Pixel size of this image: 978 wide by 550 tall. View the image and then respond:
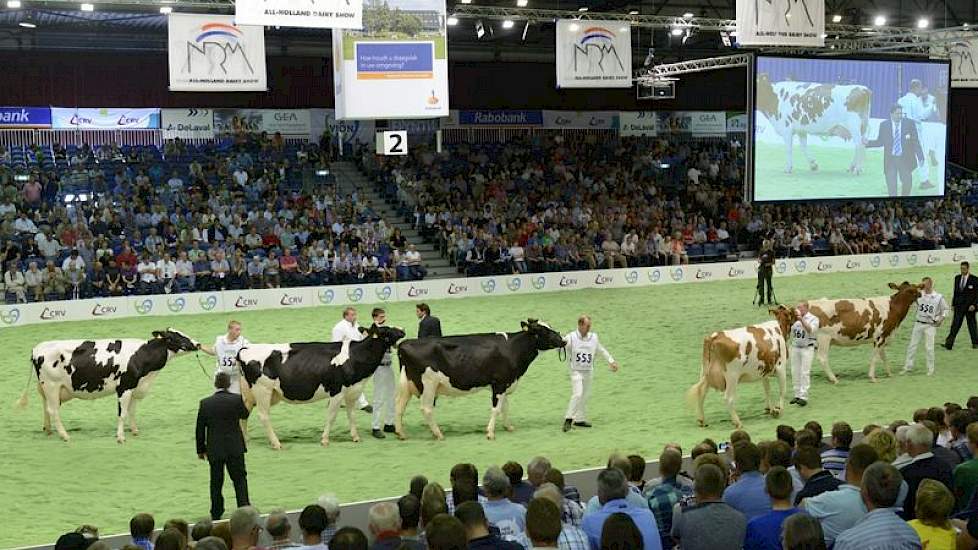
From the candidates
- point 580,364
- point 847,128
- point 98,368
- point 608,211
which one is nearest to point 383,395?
point 580,364

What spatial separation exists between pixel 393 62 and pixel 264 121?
19825 millimetres

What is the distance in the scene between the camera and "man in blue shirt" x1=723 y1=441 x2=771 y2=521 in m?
6.43

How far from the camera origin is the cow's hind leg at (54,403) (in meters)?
13.9

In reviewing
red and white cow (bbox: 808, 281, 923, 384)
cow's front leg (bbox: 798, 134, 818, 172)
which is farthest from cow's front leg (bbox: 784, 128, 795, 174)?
red and white cow (bbox: 808, 281, 923, 384)

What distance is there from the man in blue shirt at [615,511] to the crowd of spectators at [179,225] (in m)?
21.3

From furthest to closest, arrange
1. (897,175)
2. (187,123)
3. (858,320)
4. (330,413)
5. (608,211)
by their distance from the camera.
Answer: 1. (187,123)
2. (608,211)
3. (897,175)
4. (858,320)
5. (330,413)

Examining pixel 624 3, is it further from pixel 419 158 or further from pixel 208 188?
pixel 208 188

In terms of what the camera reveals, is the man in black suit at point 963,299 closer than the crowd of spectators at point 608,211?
Yes

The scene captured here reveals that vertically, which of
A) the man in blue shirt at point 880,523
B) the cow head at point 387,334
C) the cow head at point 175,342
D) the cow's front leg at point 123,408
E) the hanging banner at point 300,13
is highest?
the hanging banner at point 300,13

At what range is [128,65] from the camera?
35.7 metres

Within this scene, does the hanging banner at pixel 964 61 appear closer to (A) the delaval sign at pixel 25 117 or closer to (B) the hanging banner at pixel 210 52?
(B) the hanging banner at pixel 210 52

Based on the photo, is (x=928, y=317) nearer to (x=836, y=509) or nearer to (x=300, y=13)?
(x=300, y=13)

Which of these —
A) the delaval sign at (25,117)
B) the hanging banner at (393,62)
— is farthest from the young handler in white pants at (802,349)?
the delaval sign at (25,117)

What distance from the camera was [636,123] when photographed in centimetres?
4388
